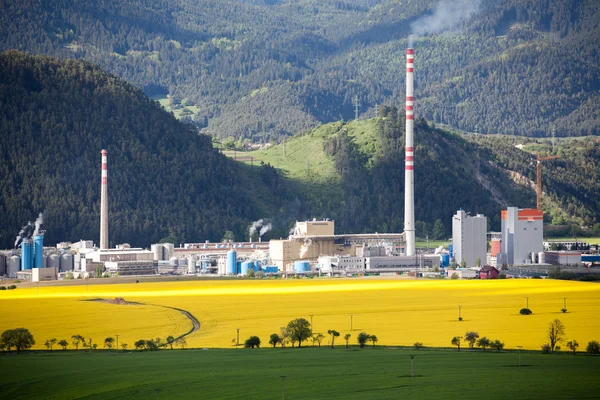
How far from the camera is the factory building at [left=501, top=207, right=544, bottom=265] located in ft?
569

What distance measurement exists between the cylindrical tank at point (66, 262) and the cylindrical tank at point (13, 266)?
219 inches

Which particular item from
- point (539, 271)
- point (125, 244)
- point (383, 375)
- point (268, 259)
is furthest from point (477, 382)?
point (125, 244)

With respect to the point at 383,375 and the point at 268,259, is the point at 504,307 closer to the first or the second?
the point at 383,375

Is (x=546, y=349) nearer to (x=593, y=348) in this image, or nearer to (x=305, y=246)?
(x=593, y=348)

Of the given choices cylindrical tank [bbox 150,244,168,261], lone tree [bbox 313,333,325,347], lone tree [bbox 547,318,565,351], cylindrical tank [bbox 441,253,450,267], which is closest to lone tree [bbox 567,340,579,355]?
lone tree [bbox 547,318,565,351]

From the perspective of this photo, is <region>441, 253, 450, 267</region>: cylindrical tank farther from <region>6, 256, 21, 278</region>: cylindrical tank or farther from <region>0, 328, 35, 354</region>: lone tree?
<region>0, 328, 35, 354</region>: lone tree

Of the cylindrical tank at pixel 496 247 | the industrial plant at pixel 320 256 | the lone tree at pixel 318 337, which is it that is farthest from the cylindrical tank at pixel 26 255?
the lone tree at pixel 318 337

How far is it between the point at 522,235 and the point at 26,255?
60.3 m

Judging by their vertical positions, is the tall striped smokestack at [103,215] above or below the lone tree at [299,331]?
above

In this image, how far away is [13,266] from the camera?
16825 centimetres

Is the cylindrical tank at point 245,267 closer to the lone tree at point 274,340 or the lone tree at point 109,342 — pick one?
the lone tree at point 109,342

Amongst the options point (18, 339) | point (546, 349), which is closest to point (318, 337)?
point (546, 349)

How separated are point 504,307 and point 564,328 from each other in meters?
16.7

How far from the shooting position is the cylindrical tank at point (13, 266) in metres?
168
